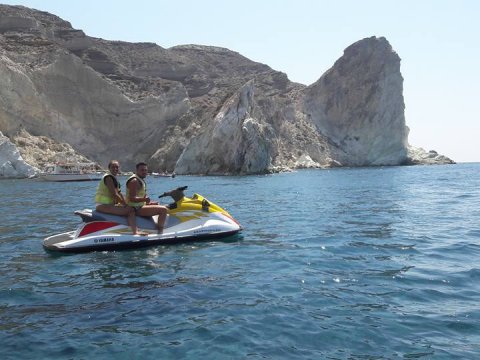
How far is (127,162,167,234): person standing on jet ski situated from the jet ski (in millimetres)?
217

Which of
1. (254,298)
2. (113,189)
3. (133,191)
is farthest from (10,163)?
(254,298)

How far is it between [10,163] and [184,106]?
150ft

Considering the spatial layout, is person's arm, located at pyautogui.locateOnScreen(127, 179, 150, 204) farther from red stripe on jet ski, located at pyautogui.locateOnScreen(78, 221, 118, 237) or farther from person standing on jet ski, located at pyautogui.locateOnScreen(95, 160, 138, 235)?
red stripe on jet ski, located at pyautogui.locateOnScreen(78, 221, 118, 237)

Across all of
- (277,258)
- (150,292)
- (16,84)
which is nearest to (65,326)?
(150,292)

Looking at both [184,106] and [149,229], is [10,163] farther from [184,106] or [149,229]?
[149,229]

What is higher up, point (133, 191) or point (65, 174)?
point (133, 191)

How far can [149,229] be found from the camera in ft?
43.4

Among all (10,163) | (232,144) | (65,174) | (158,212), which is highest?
(232,144)

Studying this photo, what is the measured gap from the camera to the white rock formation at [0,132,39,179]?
6059 cm

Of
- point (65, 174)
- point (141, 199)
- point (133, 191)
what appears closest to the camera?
point (133, 191)

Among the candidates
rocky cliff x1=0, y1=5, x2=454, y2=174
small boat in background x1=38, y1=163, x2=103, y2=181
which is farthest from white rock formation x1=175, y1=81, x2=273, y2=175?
small boat in background x1=38, y1=163, x2=103, y2=181

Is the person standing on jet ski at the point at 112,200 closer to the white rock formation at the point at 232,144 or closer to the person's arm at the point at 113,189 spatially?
Answer: the person's arm at the point at 113,189

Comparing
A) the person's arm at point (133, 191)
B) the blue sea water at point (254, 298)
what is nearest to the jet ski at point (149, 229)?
the blue sea water at point (254, 298)

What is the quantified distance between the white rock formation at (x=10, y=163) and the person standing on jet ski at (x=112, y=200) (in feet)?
178
